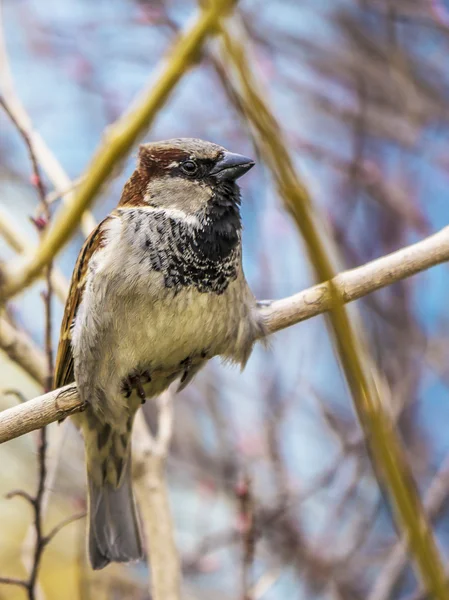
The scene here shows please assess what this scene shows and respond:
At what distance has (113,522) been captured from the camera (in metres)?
2.91

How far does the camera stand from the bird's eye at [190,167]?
274cm

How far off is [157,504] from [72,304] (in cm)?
72

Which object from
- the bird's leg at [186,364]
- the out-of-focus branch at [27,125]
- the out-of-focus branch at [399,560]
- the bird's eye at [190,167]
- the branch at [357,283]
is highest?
the out-of-focus branch at [27,125]

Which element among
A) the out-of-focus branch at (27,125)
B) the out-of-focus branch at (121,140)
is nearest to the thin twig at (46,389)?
the out-of-focus branch at (27,125)

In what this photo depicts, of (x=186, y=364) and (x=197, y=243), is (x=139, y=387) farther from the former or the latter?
(x=197, y=243)

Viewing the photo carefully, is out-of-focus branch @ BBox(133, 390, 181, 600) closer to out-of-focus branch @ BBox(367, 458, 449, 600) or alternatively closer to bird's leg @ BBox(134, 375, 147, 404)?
bird's leg @ BBox(134, 375, 147, 404)

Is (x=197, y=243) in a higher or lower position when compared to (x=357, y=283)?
higher

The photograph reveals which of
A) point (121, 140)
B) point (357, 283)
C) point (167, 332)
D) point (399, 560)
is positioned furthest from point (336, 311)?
point (399, 560)

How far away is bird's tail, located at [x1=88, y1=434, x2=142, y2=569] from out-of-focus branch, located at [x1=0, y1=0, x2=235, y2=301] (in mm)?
1829

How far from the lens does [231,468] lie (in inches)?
155

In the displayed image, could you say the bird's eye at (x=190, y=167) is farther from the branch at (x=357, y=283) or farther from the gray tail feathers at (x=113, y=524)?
the gray tail feathers at (x=113, y=524)

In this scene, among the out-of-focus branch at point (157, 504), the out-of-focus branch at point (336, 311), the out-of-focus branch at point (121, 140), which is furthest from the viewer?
the out-of-focus branch at point (157, 504)

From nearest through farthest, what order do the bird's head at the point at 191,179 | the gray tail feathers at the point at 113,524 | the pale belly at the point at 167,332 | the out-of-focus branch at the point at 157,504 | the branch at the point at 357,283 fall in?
the branch at the point at 357,283, the pale belly at the point at 167,332, the out-of-focus branch at the point at 157,504, the bird's head at the point at 191,179, the gray tail feathers at the point at 113,524

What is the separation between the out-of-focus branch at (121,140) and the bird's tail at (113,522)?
183 centimetres
